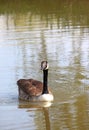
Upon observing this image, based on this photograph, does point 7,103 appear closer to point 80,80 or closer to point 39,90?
point 39,90

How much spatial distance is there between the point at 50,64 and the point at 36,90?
3.38 m

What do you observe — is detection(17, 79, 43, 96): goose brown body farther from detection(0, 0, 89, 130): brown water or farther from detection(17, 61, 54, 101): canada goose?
detection(0, 0, 89, 130): brown water

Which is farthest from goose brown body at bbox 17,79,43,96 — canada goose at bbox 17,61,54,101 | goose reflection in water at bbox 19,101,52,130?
goose reflection in water at bbox 19,101,52,130

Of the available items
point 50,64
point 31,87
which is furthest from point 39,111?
point 50,64

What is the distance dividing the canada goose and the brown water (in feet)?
Result: 0.47

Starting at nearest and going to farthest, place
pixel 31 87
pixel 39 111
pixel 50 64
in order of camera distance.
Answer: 1. pixel 39 111
2. pixel 31 87
3. pixel 50 64

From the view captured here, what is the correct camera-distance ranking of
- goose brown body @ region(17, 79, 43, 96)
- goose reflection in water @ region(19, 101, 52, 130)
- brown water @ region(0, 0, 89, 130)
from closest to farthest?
goose reflection in water @ region(19, 101, 52, 130) < brown water @ region(0, 0, 89, 130) < goose brown body @ region(17, 79, 43, 96)

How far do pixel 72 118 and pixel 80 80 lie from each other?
9.63ft

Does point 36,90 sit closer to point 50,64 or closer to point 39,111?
point 39,111

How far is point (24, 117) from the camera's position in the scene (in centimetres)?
870

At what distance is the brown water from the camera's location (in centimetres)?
861

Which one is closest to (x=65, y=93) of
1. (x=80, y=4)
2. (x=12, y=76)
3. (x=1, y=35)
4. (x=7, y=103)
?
(x=7, y=103)

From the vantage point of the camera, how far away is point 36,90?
1001cm

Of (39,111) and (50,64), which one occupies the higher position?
(50,64)
